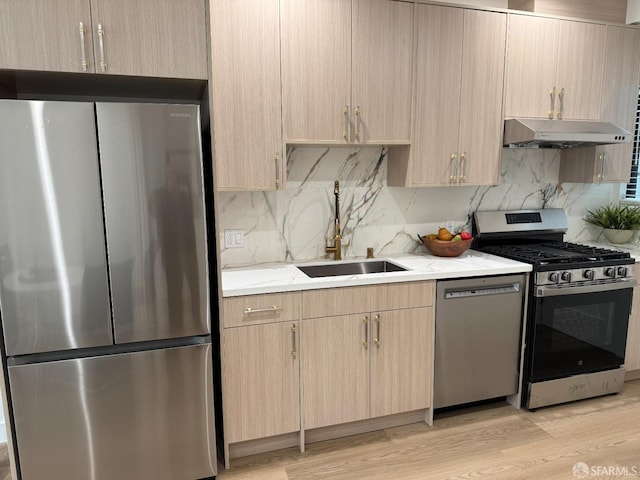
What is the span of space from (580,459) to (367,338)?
1273 mm

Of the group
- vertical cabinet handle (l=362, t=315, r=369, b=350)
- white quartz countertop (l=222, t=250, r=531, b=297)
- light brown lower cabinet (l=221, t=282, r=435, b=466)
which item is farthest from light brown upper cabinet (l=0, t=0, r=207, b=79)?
vertical cabinet handle (l=362, t=315, r=369, b=350)

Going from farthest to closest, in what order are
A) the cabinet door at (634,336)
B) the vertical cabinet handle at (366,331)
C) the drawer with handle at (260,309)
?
the cabinet door at (634,336), the vertical cabinet handle at (366,331), the drawer with handle at (260,309)

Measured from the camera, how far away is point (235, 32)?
2295 mm

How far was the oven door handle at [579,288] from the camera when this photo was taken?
8.80 feet

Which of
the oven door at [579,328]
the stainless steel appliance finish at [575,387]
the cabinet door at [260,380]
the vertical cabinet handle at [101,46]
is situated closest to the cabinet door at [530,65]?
the oven door at [579,328]

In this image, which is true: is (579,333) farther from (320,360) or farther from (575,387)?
(320,360)

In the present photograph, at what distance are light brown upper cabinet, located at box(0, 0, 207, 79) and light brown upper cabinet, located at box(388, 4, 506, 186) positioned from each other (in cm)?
135

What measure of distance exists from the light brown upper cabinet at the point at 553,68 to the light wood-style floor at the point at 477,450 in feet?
6.28

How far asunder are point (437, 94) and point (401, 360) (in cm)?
158

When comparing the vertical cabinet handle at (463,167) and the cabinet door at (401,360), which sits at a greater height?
the vertical cabinet handle at (463,167)

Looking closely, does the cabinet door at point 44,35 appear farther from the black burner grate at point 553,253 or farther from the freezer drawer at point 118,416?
the black burner grate at point 553,253

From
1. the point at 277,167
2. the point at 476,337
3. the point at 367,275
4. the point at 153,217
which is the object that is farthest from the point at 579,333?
the point at 153,217

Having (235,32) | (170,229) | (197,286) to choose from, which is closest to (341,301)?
(197,286)

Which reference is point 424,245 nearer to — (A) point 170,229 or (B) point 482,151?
(B) point 482,151
